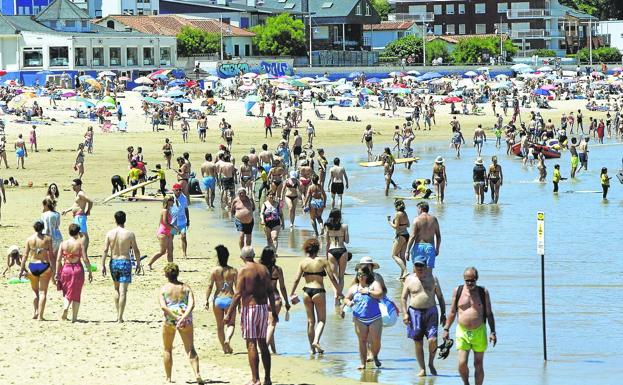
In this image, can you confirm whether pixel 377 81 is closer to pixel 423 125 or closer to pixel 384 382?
pixel 423 125

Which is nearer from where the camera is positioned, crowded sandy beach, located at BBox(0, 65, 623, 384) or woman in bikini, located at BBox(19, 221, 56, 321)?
crowded sandy beach, located at BBox(0, 65, 623, 384)

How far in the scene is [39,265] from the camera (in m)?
15.5

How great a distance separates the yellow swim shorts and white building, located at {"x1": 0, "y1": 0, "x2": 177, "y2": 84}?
66.4 metres

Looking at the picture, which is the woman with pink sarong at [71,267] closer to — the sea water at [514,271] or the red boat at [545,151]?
the sea water at [514,271]

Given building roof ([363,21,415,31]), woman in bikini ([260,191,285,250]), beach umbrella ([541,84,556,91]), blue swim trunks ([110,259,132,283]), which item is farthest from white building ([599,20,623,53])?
blue swim trunks ([110,259,132,283])

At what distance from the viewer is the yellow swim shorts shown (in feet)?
38.5

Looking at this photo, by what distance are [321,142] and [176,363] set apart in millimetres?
38396

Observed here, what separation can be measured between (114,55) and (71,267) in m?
65.9

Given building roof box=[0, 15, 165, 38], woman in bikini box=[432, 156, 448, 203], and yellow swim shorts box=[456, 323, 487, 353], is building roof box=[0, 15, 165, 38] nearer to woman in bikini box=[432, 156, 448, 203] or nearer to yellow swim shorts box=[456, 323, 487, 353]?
woman in bikini box=[432, 156, 448, 203]

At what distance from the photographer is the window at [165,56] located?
3270 inches

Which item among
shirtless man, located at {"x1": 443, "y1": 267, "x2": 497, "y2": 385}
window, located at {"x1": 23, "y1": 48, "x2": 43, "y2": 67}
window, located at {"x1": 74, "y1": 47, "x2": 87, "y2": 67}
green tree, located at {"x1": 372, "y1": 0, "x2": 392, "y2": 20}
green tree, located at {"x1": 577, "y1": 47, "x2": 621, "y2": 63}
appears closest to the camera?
shirtless man, located at {"x1": 443, "y1": 267, "x2": 497, "y2": 385}

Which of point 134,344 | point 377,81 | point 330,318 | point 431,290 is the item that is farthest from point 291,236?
point 377,81

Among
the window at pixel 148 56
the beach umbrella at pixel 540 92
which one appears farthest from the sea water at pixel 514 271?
the window at pixel 148 56

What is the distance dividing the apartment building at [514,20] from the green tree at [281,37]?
61.0 ft
